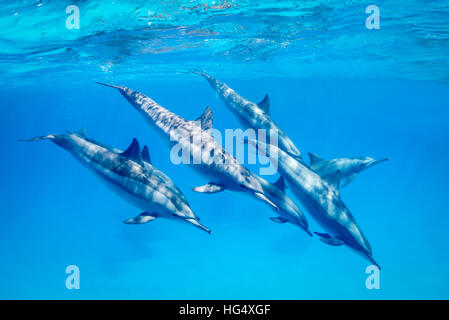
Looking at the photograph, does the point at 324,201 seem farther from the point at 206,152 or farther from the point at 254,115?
the point at 254,115

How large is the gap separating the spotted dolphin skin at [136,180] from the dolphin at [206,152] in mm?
523

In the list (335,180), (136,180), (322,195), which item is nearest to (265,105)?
(335,180)

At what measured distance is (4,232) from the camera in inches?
1086

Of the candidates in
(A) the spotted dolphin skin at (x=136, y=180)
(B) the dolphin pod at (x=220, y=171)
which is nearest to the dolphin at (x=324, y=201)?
(B) the dolphin pod at (x=220, y=171)

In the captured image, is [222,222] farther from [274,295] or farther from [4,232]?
[4,232]

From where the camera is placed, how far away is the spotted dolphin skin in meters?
5.09

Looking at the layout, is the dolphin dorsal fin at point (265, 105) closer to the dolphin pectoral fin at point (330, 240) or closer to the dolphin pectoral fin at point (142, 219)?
the dolphin pectoral fin at point (330, 240)

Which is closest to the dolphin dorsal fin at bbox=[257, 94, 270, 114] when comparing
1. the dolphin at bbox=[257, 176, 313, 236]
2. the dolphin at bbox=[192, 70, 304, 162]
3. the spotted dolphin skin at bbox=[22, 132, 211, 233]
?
the dolphin at bbox=[192, 70, 304, 162]

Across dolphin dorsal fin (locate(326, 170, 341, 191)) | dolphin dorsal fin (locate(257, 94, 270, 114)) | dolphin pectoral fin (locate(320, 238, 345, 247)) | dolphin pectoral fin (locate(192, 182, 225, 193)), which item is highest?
dolphin dorsal fin (locate(257, 94, 270, 114))

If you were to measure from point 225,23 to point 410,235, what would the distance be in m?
20.5

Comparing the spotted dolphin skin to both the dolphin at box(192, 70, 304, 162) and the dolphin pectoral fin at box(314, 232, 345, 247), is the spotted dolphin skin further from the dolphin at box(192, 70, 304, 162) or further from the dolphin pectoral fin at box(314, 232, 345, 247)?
the dolphin at box(192, 70, 304, 162)

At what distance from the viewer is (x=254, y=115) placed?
24.0 ft

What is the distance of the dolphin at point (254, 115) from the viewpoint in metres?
6.70

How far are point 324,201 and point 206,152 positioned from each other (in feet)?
8.18
